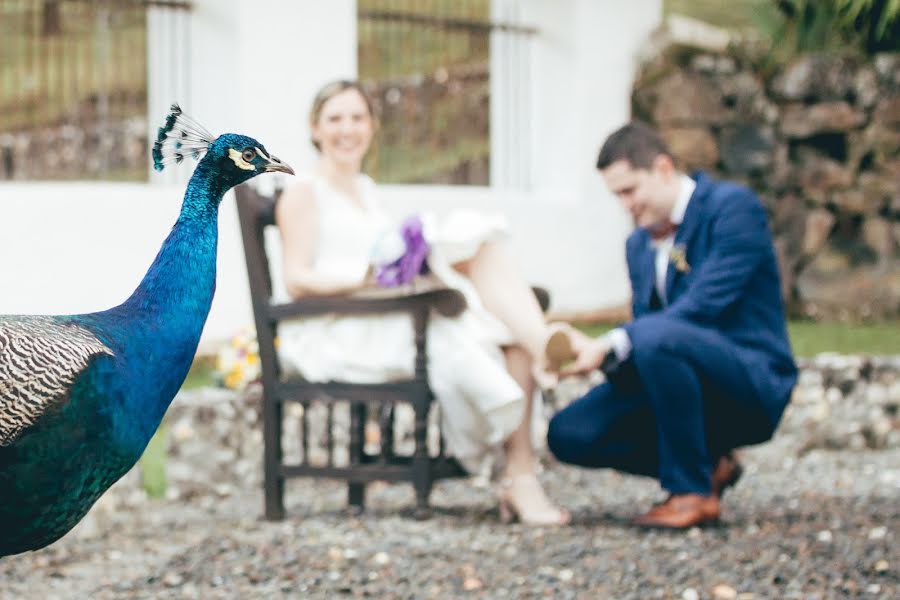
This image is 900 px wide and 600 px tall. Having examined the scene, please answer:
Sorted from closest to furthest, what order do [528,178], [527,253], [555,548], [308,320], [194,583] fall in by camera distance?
[194,583] < [555,548] < [308,320] < [527,253] < [528,178]

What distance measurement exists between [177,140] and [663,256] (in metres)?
2.00

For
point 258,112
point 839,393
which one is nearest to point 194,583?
point 839,393

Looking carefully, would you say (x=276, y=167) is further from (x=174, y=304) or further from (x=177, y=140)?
(x=174, y=304)

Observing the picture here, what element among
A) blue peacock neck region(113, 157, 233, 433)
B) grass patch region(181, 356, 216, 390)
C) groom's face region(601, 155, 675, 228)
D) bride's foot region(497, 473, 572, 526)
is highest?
groom's face region(601, 155, 675, 228)

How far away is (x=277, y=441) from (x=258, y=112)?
2.97 meters

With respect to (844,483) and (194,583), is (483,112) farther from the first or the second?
(194,583)

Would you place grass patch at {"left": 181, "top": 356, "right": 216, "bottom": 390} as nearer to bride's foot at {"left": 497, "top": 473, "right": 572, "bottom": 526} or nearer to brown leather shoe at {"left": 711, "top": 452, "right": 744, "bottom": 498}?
bride's foot at {"left": 497, "top": 473, "right": 572, "bottom": 526}

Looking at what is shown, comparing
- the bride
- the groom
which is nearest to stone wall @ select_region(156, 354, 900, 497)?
the bride

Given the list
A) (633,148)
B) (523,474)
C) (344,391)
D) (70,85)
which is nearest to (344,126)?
(344,391)

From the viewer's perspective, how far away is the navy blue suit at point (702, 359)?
3957 mm

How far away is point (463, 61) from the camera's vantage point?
8734 millimetres

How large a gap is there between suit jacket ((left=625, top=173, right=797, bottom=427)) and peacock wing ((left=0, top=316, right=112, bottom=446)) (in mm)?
1933

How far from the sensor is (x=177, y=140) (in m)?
2.62

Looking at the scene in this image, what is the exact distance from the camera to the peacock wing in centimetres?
240
